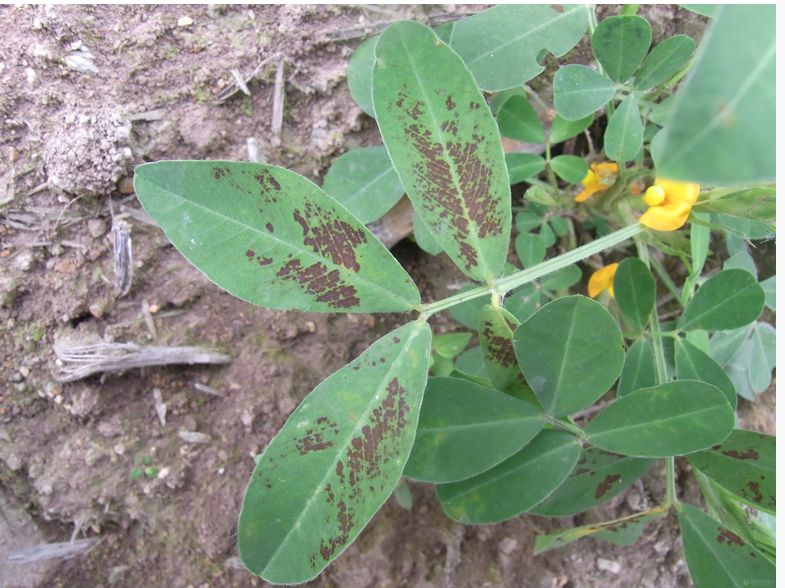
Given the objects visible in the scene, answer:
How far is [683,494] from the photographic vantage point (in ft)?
5.35

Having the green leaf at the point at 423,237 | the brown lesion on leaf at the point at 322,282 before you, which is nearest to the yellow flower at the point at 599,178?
the green leaf at the point at 423,237

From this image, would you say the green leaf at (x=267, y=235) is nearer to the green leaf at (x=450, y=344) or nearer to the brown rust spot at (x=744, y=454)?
A: the green leaf at (x=450, y=344)

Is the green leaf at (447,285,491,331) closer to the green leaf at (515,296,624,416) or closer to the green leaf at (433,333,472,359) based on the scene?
the green leaf at (433,333,472,359)

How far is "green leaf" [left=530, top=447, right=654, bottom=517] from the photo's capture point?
4.05ft

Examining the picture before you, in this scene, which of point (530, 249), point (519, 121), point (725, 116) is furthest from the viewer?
point (530, 249)

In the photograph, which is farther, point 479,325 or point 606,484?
point 606,484

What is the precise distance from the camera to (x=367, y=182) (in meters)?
1.44

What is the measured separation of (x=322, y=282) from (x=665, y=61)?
0.81m

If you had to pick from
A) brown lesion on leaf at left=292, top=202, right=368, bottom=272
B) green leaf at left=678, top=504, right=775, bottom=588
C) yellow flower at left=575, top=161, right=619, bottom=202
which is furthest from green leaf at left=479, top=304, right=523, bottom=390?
yellow flower at left=575, top=161, right=619, bottom=202

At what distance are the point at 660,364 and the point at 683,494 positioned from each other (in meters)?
0.52

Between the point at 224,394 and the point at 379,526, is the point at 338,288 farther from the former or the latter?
the point at 379,526

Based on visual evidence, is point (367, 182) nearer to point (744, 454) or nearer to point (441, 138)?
point (441, 138)

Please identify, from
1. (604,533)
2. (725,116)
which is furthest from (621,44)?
(604,533)

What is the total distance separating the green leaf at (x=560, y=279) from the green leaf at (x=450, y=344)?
22 cm
